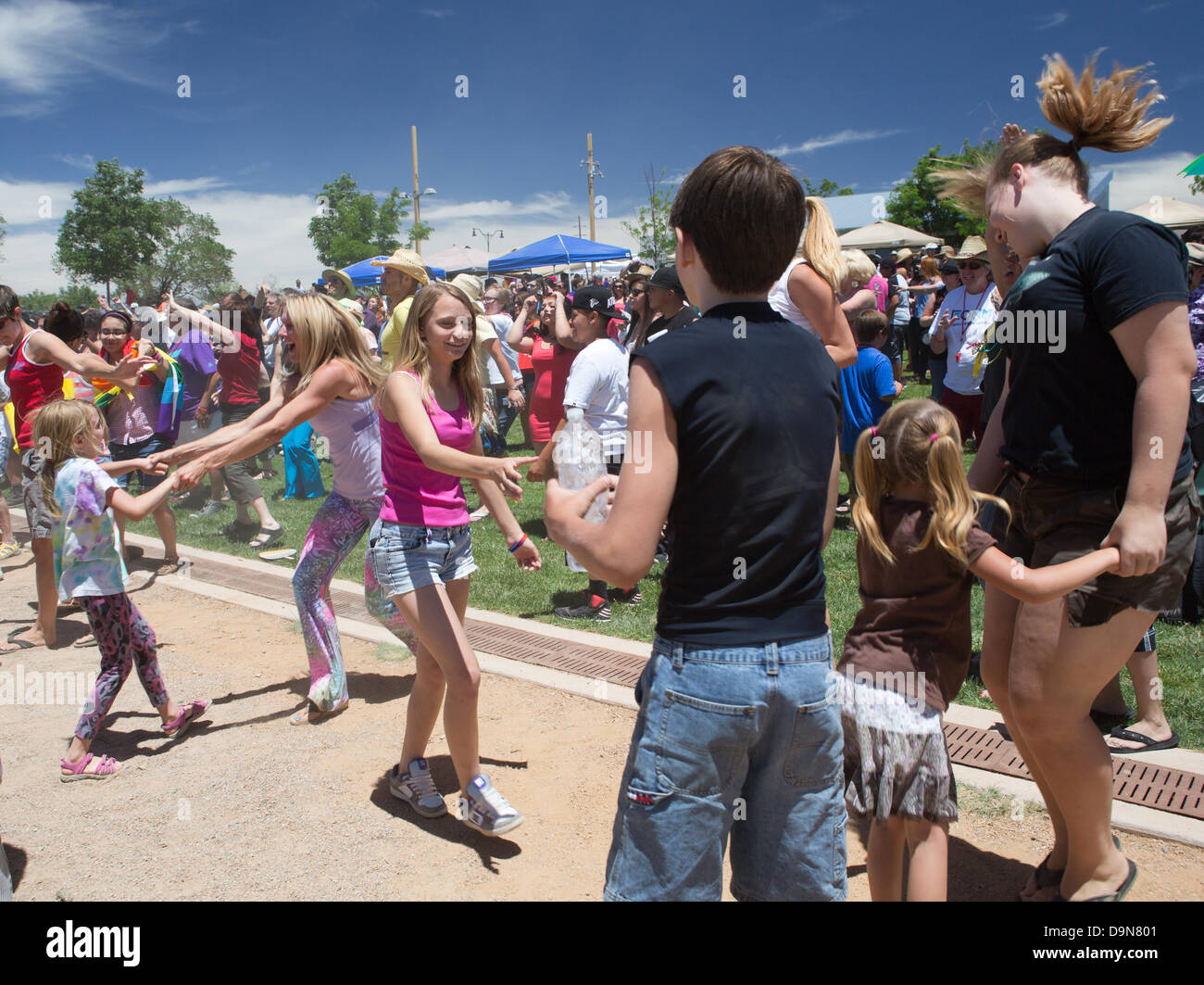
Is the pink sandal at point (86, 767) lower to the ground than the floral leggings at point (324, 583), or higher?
lower

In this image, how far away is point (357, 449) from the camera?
446 centimetres

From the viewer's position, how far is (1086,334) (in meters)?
2.30

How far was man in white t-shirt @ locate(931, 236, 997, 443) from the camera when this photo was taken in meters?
6.86

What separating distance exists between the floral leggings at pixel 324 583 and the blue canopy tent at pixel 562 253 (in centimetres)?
1561

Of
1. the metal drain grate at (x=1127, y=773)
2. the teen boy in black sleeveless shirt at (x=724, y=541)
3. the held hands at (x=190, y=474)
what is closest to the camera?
the teen boy in black sleeveless shirt at (x=724, y=541)

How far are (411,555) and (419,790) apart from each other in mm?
1005

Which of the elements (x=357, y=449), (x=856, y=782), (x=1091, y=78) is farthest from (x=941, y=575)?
(x=357, y=449)

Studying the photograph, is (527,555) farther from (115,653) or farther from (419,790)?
(115,653)

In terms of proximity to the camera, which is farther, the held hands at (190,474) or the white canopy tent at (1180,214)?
the white canopy tent at (1180,214)

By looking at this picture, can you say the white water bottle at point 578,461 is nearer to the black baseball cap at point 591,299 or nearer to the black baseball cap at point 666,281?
the black baseball cap at point 666,281

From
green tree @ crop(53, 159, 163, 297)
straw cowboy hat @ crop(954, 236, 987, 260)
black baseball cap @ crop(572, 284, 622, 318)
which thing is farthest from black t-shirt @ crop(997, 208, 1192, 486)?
green tree @ crop(53, 159, 163, 297)

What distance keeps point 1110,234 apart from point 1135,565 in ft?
2.76

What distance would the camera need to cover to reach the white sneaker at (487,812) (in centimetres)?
326

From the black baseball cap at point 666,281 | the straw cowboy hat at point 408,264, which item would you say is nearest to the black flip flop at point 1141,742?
the black baseball cap at point 666,281
